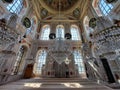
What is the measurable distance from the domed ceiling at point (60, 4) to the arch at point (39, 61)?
26.7ft

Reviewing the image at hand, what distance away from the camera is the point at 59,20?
14219 millimetres

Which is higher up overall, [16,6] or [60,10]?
[60,10]

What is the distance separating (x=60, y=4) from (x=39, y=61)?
10249 millimetres

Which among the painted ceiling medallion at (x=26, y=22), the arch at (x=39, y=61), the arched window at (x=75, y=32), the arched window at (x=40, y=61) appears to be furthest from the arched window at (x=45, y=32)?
the arched window at (x=75, y=32)

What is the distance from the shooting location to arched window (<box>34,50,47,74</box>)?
405 inches

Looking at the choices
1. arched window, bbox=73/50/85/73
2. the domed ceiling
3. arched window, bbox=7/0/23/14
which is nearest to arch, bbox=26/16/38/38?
arched window, bbox=7/0/23/14

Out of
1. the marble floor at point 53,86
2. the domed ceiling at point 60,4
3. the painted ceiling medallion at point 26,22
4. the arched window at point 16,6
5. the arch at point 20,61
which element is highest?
the domed ceiling at point 60,4

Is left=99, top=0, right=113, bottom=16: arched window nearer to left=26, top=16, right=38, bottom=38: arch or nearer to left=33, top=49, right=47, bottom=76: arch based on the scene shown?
left=33, top=49, right=47, bottom=76: arch

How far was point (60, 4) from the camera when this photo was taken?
14234 mm

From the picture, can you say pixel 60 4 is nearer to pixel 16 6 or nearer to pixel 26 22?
pixel 26 22

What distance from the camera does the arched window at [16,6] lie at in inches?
332

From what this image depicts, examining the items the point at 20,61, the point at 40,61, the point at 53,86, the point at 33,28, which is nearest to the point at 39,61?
the point at 40,61

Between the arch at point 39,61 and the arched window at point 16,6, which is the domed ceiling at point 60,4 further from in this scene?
the arch at point 39,61

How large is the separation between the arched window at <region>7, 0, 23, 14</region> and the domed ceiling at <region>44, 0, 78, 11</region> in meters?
5.02
